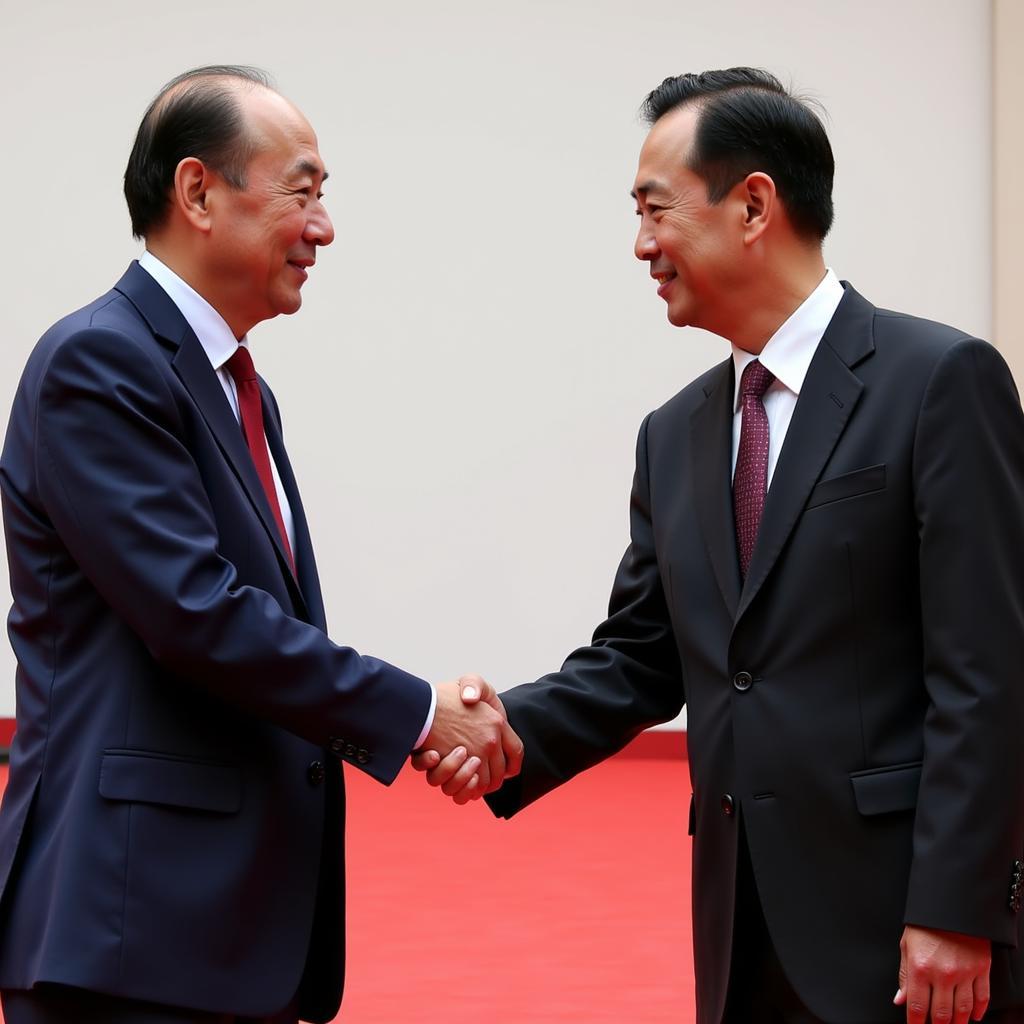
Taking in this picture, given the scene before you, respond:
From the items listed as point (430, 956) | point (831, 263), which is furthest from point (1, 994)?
point (831, 263)

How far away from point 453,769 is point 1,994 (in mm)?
711

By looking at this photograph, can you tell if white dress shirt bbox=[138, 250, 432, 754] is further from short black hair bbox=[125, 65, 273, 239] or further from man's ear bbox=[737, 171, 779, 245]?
man's ear bbox=[737, 171, 779, 245]

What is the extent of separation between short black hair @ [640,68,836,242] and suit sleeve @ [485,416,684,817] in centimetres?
52

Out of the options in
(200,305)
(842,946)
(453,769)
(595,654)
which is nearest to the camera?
(842,946)

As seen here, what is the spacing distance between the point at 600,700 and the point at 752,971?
1.99 feet

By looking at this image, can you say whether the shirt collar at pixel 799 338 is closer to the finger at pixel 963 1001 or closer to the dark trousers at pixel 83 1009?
the finger at pixel 963 1001

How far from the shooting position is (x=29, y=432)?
1.92 m

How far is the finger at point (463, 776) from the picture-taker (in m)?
2.32

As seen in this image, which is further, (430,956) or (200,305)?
(430,956)

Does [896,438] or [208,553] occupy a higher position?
[896,438]

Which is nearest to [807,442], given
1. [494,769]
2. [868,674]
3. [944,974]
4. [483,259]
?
[868,674]

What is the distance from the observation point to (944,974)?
1.74 metres

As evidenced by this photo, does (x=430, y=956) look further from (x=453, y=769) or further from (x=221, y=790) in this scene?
(x=221, y=790)

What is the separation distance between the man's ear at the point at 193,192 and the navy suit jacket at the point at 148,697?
0.58 ft
